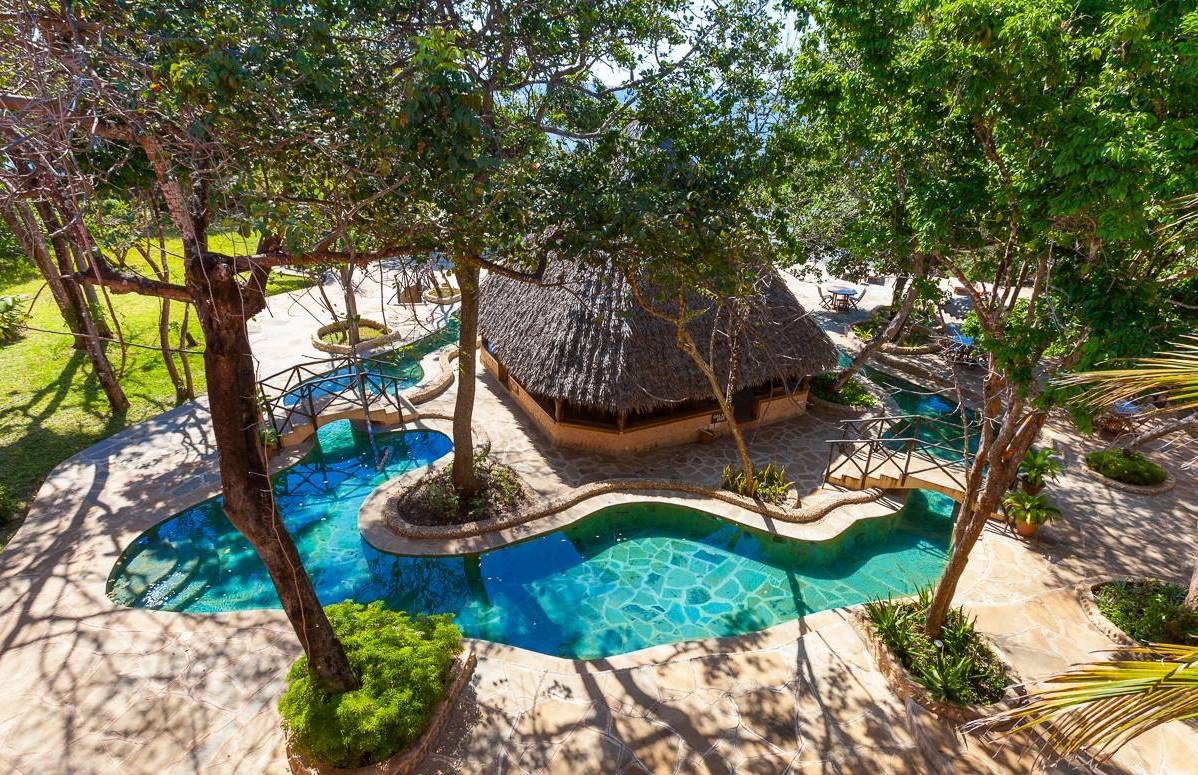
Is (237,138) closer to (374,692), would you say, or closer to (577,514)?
(374,692)

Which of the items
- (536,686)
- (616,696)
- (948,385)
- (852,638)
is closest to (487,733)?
(536,686)

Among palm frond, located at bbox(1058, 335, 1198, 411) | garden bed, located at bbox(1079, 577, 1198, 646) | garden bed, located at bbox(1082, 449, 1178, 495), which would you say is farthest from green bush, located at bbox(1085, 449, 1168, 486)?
palm frond, located at bbox(1058, 335, 1198, 411)

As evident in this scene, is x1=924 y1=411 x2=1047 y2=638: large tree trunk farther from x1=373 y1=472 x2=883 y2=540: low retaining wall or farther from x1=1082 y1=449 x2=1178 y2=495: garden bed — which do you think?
x1=1082 y1=449 x2=1178 y2=495: garden bed

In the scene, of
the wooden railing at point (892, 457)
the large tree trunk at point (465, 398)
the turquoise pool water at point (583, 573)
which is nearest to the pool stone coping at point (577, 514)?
the turquoise pool water at point (583, 573)

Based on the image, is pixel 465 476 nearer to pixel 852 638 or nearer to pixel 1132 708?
pixel 852 638

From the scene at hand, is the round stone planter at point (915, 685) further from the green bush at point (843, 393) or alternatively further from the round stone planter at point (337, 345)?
the round stone planter at point (337, 345)
